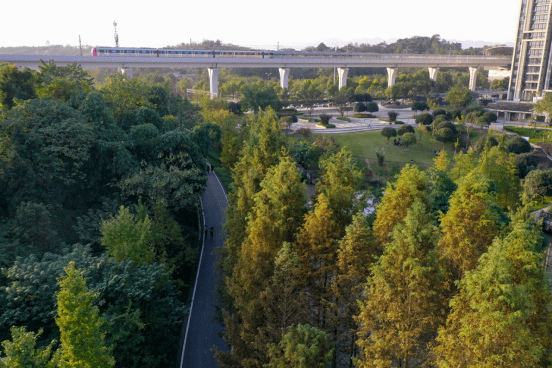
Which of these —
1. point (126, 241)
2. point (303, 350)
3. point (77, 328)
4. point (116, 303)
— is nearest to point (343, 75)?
point (126, 241)

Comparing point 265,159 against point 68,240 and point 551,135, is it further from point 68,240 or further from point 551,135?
point 551,135

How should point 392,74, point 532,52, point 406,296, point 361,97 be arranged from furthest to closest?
point 392,74
point 532,52
point 361,97
point 406,296

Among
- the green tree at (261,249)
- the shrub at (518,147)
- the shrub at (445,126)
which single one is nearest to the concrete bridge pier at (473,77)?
the shrub at (445,126)

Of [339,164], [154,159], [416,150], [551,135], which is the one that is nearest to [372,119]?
[416,150]

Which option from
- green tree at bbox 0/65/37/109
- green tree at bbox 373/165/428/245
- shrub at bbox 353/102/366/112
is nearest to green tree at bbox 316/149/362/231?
green tree at bbox 373/165/428/245

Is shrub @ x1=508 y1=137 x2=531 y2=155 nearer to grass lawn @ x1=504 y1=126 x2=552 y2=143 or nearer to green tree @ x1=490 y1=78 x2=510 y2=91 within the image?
grass lawn @ x1=504 y1=126 x2=552 y2=143

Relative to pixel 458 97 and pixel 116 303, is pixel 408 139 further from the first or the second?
pixel 116 303
